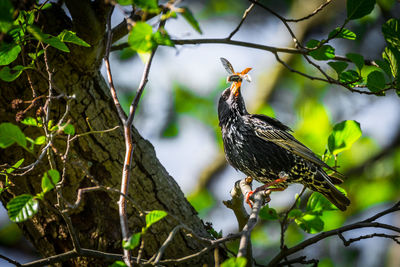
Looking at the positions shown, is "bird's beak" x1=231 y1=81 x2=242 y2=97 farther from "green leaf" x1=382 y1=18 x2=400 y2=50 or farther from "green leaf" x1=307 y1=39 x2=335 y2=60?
"green leaf" x1=382 y1=18 x2=400 y2=50

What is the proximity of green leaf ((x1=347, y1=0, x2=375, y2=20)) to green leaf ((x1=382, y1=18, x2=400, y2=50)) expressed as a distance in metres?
0.16

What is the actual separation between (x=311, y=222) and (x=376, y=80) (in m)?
1.00

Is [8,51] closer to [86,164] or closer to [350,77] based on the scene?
[86,164]

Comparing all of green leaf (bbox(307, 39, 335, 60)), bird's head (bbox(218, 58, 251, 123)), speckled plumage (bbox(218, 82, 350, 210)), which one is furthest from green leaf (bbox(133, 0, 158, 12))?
bird's head (bbox(218, 58, 251, 123))

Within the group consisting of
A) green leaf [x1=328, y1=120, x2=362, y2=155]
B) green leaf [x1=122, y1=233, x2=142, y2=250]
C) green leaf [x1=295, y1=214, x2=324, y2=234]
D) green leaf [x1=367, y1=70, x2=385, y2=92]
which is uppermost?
green leaf [x1=367, y1=70, x2=385, y2=92]

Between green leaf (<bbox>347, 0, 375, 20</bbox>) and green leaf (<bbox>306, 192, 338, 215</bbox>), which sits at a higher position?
green leaf (<bbox>347, 0, 375, 20</bbox>)

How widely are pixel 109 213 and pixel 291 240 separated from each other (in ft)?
12.1

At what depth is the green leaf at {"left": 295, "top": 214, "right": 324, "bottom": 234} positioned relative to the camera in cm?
275

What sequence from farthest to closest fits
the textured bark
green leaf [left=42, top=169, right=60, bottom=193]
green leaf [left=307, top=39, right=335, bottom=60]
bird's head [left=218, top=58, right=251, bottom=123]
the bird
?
1. bird's head [left=218, top=58, right=251, bottom=123]
2. the bird
3. the textured bark
4. green leaf [left=307, top=39, right=335, bottom=60]
5. green leaf [left=42, top=169, right=60, bottom=193]

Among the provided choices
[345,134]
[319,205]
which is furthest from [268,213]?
[345,134]

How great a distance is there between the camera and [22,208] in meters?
1.66

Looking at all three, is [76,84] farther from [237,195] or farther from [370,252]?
[370,252]

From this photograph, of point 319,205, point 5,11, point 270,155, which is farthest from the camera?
point 270,155

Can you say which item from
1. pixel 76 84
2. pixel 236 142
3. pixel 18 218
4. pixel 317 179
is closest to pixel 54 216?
pixel 76 84
